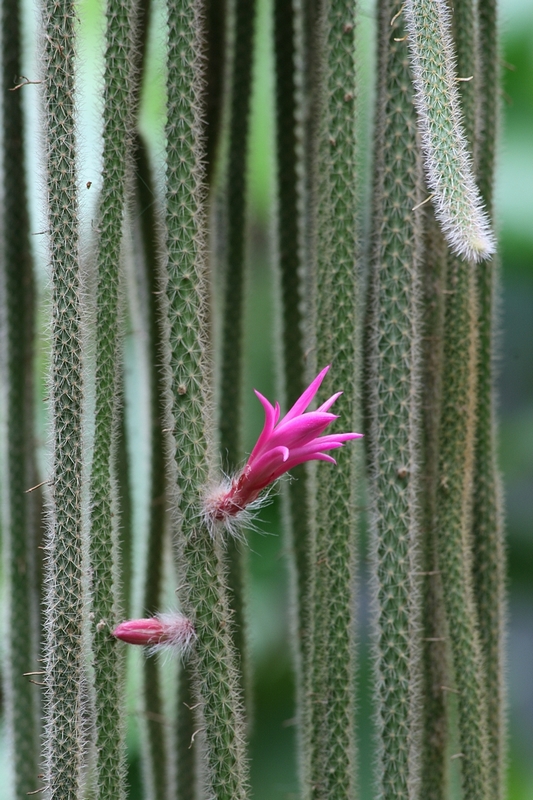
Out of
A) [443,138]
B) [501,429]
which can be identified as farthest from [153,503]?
[501,429]

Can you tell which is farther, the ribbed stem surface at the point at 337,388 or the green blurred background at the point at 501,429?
the green blurred background at the point at 501,429

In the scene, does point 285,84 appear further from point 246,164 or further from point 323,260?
point 323,260

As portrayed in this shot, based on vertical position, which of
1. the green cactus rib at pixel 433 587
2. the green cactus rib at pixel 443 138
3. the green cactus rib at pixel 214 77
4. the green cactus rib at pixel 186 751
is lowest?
the green cactus rib at pixel 186 751

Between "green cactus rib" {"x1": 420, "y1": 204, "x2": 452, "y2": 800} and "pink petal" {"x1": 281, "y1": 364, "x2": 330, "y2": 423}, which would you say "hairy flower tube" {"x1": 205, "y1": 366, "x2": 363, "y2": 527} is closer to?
"pink petal" {"x1": 281, "y1": 364, "x2": 330, "y2": 423}

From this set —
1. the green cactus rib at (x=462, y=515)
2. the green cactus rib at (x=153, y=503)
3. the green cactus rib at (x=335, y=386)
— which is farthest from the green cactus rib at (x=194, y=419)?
the green cactus rib at (x=153, y=503)

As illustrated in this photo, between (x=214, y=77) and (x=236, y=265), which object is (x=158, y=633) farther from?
(x=214, y=77)

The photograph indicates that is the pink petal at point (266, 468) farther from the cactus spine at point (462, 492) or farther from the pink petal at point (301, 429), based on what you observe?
the cactus spine at point (462, 492)

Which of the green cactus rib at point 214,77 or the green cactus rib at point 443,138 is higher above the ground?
the green cactus rib at point 214,77
